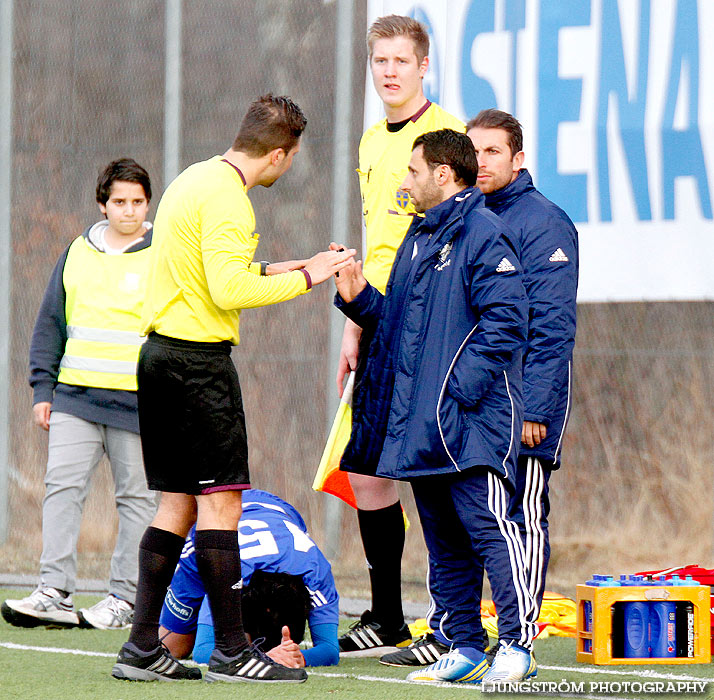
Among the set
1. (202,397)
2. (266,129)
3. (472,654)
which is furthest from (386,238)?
(472,654)

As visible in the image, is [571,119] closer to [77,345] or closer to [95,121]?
[77,345]

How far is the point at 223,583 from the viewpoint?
4219 mm

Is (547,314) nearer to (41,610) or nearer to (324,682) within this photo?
(324,682)

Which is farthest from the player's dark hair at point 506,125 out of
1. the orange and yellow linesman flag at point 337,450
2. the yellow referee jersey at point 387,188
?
the orange and yellow linesman flag at point 337,450

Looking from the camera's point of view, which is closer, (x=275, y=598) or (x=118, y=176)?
(x=275, y=598)

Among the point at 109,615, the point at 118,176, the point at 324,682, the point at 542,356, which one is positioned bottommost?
the point at 109,615

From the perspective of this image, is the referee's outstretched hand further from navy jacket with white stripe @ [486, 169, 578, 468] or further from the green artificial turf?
the green artificial turf

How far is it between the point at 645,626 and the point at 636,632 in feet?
0.12

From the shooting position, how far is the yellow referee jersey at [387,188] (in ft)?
16.5

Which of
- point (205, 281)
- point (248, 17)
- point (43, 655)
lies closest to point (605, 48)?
point (248, 17)

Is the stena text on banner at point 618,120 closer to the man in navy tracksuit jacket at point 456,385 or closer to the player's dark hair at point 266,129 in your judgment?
the man in navy tracksuit jacket at point 456,385

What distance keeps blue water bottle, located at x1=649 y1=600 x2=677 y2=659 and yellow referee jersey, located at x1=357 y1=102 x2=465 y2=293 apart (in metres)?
1.48

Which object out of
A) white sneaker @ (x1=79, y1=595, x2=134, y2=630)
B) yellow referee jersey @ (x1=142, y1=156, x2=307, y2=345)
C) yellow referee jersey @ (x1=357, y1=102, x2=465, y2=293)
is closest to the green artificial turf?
white sneaker @ (x1=79, y1=595, x2=134, y2=630)

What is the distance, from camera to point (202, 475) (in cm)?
427
